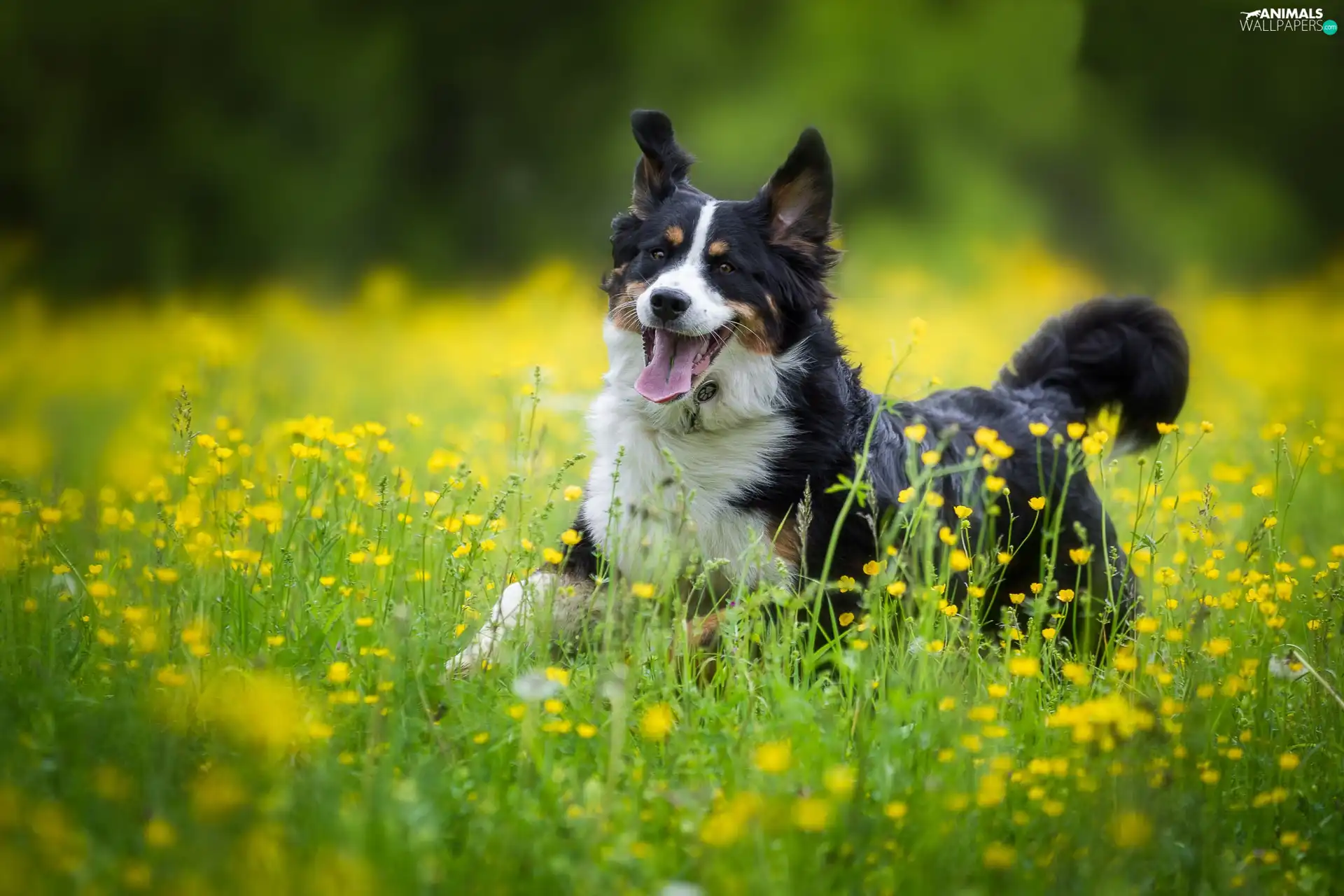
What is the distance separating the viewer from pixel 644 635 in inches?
103

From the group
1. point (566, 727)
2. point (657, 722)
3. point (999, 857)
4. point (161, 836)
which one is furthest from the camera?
point (566, 727)

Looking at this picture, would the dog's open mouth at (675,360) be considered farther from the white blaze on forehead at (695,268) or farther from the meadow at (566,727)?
the meadow at (566,727)

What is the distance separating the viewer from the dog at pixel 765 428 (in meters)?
3.45

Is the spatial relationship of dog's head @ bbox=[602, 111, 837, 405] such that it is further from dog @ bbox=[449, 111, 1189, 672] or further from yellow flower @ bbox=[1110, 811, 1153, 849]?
yellow flower @ bbox=[1110, 811, 1153, 849]

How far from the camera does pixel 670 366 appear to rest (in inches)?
143

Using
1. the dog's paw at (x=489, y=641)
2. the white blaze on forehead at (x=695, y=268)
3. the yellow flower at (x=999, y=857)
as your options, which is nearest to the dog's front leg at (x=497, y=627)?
the dog's paw at (x=489, y=641)

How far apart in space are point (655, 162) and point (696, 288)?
2.14 ft

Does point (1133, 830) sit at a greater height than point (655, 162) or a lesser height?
lesser

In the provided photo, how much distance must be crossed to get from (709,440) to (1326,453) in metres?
2.76

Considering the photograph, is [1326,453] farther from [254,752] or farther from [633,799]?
[254,752]

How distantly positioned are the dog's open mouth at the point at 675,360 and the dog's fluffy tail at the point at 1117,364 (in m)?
1.36

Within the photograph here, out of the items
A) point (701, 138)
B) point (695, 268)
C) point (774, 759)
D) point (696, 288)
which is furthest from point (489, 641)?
point (701, 138)

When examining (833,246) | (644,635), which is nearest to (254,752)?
(644,635)

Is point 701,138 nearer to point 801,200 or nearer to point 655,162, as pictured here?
point 655,162
